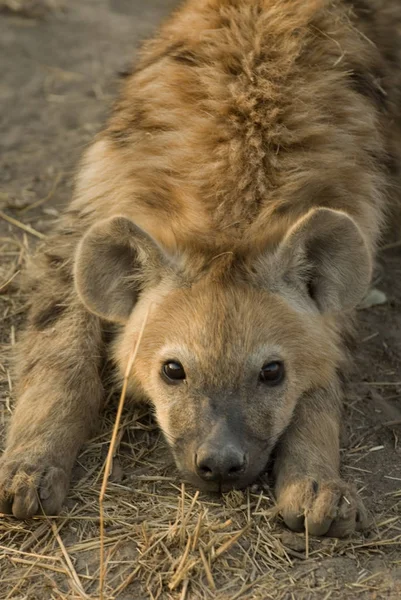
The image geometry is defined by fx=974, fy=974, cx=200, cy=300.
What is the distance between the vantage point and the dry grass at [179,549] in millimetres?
2400

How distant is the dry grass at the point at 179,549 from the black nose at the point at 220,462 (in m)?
0.13

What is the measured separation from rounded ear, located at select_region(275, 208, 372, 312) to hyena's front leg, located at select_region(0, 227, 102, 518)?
72 centimetres

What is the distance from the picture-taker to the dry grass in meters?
2.40

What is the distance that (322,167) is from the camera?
113 inches

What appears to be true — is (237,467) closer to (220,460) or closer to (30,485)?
(220,460)

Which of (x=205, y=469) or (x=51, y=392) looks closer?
(x=205, y=469)

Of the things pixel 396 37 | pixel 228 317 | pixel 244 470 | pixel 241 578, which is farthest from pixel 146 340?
pixel 396 37

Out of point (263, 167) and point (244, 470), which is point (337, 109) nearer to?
point (263, 167)

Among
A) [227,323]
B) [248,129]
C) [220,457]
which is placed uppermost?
[248,129]

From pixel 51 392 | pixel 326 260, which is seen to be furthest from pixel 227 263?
pixel 51 392

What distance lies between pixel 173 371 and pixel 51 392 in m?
0.46

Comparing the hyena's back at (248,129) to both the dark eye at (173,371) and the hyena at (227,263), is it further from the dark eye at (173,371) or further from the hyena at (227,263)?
the dark eye at (173,371)

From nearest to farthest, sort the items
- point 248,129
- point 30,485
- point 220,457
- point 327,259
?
point 220,457, point 30,485, point 327,259, point 248,129

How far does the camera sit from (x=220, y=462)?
8.14 feet
